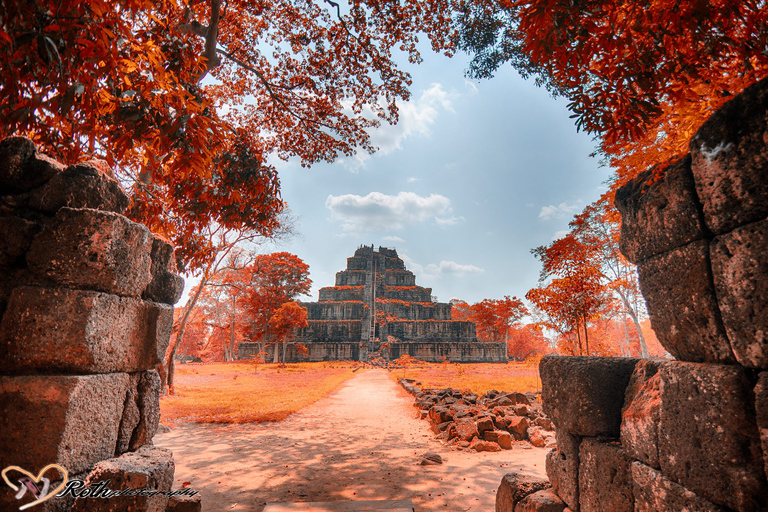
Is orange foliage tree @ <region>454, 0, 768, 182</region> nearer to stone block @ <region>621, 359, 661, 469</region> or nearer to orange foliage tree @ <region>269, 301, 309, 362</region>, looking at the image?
stone block @ <region>621, 359, 661, 469</region>

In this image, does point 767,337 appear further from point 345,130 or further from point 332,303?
point 332,303

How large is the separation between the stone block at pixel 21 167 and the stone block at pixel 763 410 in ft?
12.2

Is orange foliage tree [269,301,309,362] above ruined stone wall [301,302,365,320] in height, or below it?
below

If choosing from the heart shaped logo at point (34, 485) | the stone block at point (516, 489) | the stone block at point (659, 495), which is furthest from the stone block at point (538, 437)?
the heart shaped logo at point (34, 485)

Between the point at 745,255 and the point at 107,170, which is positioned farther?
the point at 107,170

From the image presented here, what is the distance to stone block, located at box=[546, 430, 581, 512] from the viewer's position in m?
2.45

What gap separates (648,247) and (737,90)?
0.88 meters

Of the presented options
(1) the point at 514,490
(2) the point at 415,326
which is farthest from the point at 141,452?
(2) the point at 415,326

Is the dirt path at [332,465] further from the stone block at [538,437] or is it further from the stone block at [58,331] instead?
the stone block at [58,331]

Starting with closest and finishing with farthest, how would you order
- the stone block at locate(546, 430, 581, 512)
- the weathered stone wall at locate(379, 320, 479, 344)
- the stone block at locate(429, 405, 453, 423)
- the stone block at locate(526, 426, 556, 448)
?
1. the stone block at locate(546, 430, 581, 512)
2. the stone block at locate(526, 426, 556, 448)
3. the stone block at locate(429, 405, 453, 423)
4. the weathered stone wall at locate(379, 320, 479, 344)

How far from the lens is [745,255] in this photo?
1.45m

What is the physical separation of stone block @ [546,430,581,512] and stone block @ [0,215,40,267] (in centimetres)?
369

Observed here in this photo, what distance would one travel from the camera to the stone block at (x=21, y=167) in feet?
6.82

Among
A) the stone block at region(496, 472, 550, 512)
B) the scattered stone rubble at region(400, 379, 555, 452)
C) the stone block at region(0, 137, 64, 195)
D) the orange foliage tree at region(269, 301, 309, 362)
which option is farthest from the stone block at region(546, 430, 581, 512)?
the orange foliage tree at region(269, 301, 309, 362)
